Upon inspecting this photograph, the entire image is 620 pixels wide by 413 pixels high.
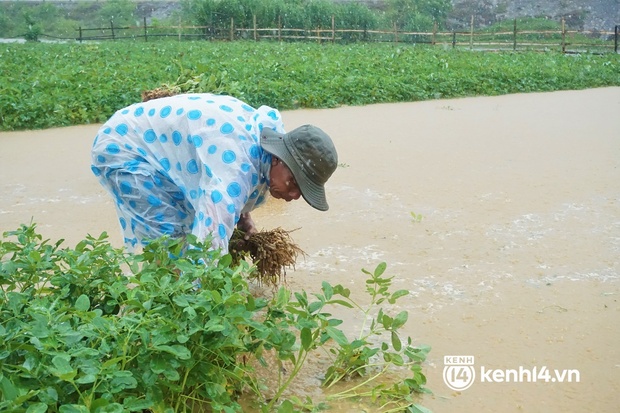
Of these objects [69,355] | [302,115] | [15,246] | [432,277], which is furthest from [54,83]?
[69,355]

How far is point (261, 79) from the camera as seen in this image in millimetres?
11047

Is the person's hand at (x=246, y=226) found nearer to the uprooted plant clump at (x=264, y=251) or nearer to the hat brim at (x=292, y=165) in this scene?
the uprooted plant clump at (x=264, y=251)

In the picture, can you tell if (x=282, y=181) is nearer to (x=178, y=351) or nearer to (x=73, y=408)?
(x=178, y=351)

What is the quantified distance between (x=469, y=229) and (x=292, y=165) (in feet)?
7.69

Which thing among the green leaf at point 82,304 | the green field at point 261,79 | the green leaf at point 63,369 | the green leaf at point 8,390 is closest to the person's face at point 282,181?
the green leaf at point 82,304

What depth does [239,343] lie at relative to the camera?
7.44ft

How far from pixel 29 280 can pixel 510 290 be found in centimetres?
228

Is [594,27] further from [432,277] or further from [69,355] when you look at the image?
[69,355]

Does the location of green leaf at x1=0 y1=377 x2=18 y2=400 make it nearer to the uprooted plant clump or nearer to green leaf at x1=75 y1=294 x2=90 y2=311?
green leaf at x1=75 y1=294 x2=90 y2=311

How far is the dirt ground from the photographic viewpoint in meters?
3.15

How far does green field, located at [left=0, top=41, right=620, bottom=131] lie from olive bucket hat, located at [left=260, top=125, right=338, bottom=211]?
3.30 m

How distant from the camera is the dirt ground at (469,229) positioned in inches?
124

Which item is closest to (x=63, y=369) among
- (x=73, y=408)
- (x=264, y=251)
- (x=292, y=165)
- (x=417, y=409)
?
(x=73, y=408)

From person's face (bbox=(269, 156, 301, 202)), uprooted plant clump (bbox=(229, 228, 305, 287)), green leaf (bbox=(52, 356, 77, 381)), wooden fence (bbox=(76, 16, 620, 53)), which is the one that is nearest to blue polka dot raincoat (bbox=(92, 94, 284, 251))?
person's face (bbox=(269, 156, 301, 202))
